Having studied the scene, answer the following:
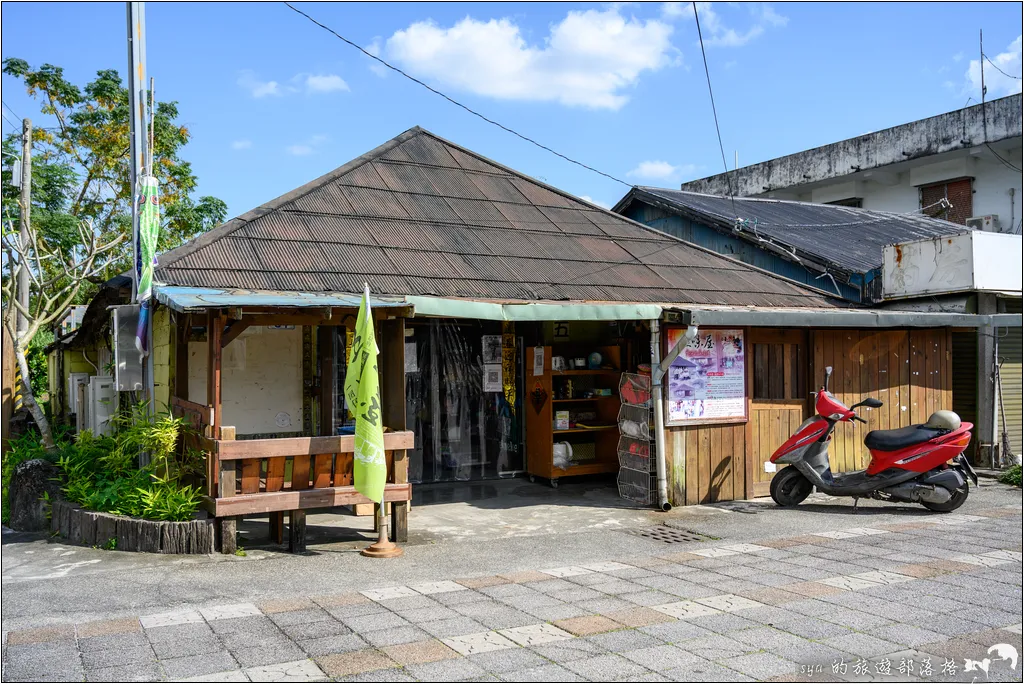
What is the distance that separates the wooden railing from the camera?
7.53 metres

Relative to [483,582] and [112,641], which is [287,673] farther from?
[483,582]

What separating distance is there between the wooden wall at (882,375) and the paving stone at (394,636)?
7362 millimetres

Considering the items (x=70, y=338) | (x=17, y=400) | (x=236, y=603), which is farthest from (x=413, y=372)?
(x=17, y=400)

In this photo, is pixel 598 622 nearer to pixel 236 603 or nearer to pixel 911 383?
pixel 236 603

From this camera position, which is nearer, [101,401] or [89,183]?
[101,401]

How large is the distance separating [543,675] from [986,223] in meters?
19.4

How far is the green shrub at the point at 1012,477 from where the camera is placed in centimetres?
1156

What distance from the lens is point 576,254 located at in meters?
11.5

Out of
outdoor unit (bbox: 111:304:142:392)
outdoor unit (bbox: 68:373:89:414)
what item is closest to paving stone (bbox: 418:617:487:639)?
outdoor unit (bbox: 111:304:142:392)

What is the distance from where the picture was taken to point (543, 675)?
4609 mm

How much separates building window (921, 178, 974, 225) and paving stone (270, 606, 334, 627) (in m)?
20.3

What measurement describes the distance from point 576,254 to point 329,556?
18.1 feet

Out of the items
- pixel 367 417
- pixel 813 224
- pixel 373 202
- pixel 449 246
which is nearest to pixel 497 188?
pixel 373 202

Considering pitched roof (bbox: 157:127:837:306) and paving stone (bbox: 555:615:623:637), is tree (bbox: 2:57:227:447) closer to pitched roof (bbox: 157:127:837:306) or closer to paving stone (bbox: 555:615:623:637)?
pitched roof (bbox: 157:127:837:306)
